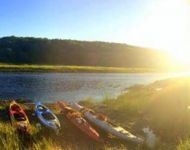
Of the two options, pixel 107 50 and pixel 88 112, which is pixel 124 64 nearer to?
pixel 107 50

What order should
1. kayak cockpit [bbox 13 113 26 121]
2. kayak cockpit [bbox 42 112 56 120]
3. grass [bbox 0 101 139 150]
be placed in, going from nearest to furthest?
grass [bbox 0 101 139 150], kayak cockpit [bbox 13 113 26 121], kayak cockpit [bbox 42 112 56 120]

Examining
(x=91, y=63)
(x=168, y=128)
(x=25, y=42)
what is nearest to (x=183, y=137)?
(x=168, y=128)

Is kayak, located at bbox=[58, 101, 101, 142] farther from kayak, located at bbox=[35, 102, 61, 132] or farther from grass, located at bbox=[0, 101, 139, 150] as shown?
kayak, located at bbox=[35, 102, 61, 132]

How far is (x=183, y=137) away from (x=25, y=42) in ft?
575

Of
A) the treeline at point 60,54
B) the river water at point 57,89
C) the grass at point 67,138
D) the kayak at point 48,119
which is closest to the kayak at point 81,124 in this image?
the grass at point 67,138

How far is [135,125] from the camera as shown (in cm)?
2498

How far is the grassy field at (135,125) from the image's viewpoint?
1858cm

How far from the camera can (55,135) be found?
21328 millimetres

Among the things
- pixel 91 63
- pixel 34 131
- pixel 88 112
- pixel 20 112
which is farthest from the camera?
pixel 91 63

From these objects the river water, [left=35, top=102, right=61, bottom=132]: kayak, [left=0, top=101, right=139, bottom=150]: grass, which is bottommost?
the river water

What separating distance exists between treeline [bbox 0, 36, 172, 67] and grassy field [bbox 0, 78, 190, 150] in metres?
138

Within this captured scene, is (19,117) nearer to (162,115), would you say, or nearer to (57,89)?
(162,115)

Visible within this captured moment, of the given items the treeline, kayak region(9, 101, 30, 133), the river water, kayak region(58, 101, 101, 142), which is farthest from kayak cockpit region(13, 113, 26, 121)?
the treeline

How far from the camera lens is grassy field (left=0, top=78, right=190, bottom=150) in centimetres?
1858
